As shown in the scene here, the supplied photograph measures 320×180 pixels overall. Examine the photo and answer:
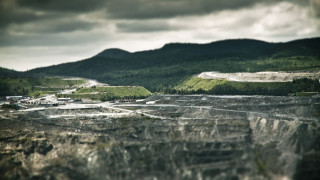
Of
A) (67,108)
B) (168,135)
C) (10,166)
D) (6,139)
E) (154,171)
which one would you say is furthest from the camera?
(67,108)

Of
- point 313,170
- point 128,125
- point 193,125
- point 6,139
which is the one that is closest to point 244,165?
point 313,170

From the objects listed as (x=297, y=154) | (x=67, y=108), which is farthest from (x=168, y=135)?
(x=67, y=108)

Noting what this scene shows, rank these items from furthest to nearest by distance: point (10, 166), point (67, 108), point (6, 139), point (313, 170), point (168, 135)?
point (67, 108) → point (6, 139) → point (168, 135) → point (10, 166) → point (313, 170)

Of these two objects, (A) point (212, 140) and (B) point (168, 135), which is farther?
(B) point (168, 135)

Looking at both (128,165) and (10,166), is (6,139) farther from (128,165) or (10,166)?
(128,165)

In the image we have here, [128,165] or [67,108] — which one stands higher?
[67,108]

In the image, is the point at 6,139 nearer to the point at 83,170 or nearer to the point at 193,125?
the point at 83,170
